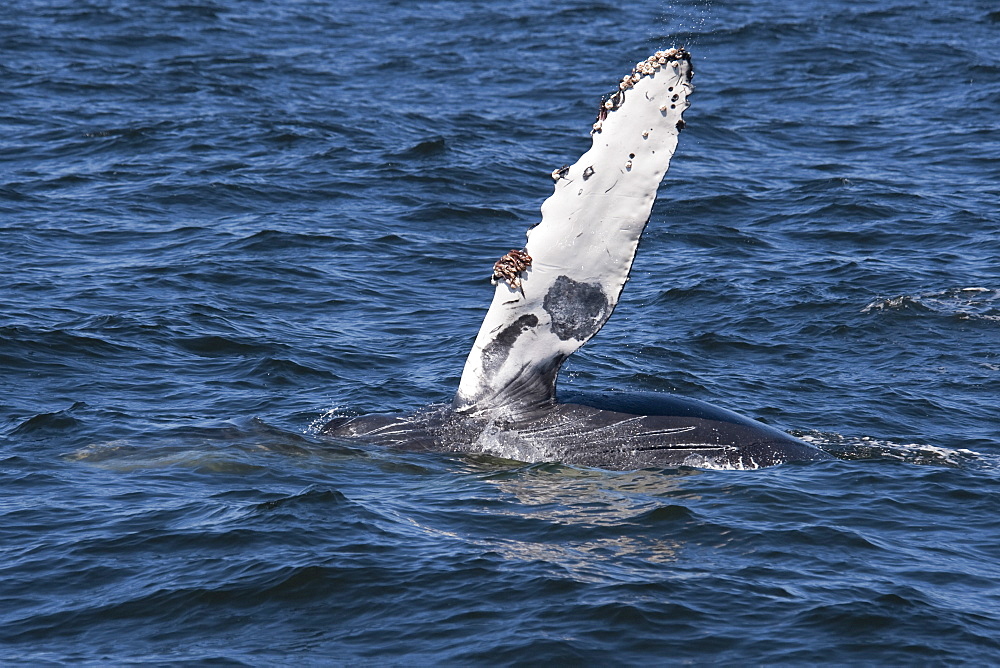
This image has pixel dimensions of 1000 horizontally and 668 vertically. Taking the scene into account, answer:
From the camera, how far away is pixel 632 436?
38.3ft

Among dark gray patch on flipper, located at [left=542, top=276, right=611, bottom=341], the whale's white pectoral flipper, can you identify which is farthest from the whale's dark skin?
dark gray patch on flipper, located at [left=542, top=276, right=611, bottom=341]

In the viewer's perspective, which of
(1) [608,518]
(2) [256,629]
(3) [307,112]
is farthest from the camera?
(3) [307,112]

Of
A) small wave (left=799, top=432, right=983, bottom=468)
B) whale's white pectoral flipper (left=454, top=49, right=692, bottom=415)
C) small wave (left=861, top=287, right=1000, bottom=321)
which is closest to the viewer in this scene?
whale's white pectoral flipper (left=454, top=49, right=692, bottom=415)

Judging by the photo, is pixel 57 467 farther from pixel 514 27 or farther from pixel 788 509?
pixel 514 27

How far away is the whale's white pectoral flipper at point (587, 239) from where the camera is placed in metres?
10.6

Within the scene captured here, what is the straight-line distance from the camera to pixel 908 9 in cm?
3703

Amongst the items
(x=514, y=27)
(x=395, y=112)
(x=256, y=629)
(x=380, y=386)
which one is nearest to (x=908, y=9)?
(x=514, y=27)

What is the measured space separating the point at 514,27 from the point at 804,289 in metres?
20.4

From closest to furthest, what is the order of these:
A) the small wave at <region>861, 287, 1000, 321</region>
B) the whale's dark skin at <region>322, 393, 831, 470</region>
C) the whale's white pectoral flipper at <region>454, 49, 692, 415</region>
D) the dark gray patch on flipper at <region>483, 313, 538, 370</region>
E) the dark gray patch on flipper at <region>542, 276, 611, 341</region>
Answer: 1. the whale's white pectoral flipper at <region>454, 49, 692, 415</region>
2. the dark gray patch on flipper at <region>542, 276, 611, 341</region>
3. the dark gray patch on flipper at <region>483, 313, 538, 370</region>
4. the whale's dark skin at <region>322, 393, 831, 470</region>
5. the small wave at <region>861, 287, 1000, 321</region>

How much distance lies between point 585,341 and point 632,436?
1.12m

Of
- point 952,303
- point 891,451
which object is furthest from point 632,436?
point 952,303

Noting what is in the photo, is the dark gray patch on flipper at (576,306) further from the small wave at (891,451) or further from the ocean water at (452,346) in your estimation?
the small wave at (891,451)

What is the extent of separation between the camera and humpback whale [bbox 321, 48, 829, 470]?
10.6m

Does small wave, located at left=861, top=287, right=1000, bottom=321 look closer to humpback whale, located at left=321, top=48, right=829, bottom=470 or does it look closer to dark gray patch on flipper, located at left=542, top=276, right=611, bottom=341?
humpback whale, located at left=321, top=48, right=829, bottom=470
